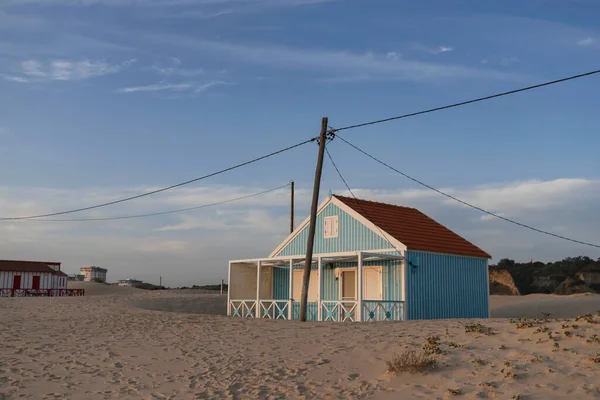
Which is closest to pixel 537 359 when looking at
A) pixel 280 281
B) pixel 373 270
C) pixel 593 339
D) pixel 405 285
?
pixel 593 339

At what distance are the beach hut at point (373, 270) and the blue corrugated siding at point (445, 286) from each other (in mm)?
37

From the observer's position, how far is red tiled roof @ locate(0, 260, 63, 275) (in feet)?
156

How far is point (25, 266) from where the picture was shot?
49.0m

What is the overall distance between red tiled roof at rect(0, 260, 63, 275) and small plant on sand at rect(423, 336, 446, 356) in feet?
140

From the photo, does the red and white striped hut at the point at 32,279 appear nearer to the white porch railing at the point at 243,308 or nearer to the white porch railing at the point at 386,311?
the white porch railing at the point at 243,308

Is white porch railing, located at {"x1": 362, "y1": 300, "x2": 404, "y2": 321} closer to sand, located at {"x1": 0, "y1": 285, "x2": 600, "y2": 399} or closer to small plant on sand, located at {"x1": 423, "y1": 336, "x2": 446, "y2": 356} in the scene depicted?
sand, located at {"x1": 0, "y1": 285, "x2": 600, "y2": 399}

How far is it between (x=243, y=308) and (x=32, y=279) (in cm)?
2856

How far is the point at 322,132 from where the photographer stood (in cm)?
1973

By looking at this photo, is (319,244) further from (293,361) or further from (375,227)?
(293,361)

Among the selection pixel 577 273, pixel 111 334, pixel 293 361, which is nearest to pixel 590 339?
pixel 293 361

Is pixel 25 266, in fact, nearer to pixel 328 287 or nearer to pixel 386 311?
pixel 328 287

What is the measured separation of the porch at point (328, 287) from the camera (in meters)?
21.9

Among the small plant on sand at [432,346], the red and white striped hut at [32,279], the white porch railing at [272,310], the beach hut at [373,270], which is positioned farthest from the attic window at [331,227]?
the red and white striped hut at [32,279]

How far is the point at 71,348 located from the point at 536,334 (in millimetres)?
10588
